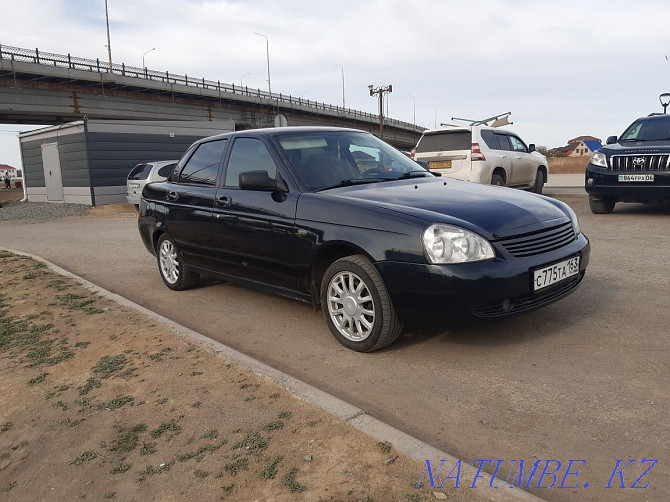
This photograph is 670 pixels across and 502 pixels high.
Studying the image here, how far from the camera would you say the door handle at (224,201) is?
4.80m

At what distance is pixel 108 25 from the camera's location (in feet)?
134

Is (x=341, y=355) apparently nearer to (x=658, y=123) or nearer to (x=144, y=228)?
(x=144, y=228)

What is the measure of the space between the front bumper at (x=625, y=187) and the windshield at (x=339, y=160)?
5860 mm

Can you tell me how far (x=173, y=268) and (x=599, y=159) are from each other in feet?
25.2

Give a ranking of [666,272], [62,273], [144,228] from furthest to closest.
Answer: [62,273] < [144,228] < [666,272]

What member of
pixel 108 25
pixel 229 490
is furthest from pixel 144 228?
pixel 108 25

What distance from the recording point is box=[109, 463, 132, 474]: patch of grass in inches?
98.8

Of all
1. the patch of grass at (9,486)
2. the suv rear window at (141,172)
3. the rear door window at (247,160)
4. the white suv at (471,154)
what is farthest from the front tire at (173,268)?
the suv rear window at (141,172)

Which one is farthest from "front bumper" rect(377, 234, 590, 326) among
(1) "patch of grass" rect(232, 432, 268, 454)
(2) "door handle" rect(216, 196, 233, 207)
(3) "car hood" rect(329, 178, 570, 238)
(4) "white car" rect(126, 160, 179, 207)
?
(4) "white car" rect(126, 160, 179, 207)

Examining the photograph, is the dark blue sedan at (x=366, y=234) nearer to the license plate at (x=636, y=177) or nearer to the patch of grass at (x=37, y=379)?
the patch of grass at (x=37, y=379)

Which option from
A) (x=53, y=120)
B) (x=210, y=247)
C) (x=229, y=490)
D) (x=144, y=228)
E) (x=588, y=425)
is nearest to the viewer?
(x=229, y=490)

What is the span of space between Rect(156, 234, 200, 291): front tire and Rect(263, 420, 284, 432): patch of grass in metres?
3.13

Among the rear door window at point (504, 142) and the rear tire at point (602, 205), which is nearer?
the rear tire at point (602, 205)

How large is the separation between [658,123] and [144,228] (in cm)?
896
